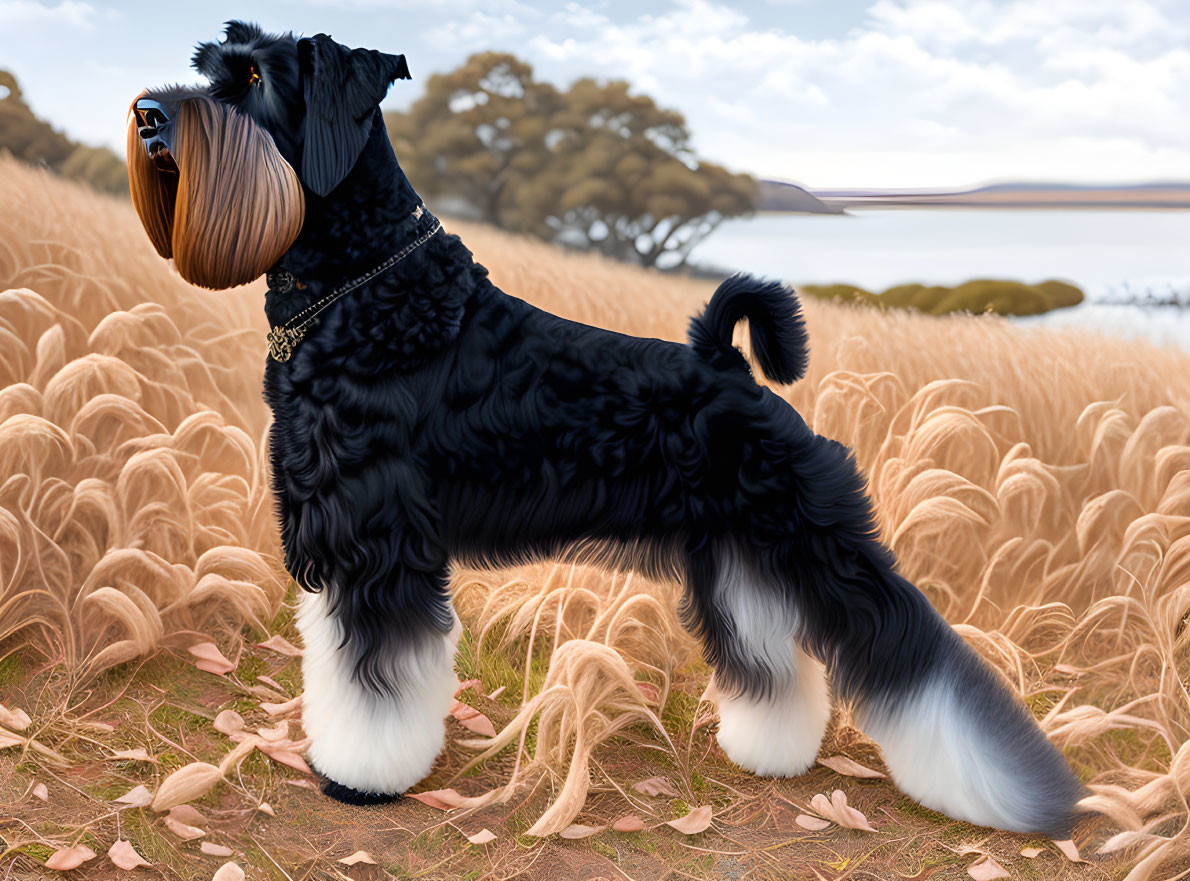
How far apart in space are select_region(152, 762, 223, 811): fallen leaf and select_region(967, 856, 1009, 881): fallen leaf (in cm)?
255

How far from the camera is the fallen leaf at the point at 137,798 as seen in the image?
3140 mm

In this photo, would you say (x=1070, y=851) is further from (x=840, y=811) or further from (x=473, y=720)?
(x=473, y=720)

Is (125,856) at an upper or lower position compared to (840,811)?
lower

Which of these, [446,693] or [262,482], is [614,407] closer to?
[446,693]

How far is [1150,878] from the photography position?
2896 mm

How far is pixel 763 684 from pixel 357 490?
1.61 m

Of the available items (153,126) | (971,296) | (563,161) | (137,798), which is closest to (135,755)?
(137,798)

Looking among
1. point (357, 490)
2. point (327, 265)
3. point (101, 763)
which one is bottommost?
point (101, 763)

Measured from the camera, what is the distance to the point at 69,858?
2.86 meters

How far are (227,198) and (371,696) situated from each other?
5.44 feet

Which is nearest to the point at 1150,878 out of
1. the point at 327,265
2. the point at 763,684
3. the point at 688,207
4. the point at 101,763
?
the point at 763,684

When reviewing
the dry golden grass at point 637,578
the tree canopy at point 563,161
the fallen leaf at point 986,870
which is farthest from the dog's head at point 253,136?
the tree canopy at point 563,161

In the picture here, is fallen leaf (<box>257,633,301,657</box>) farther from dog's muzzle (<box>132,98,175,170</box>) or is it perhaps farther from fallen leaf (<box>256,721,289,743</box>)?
dog's muzzle (<box>132,98,175,170</box>)

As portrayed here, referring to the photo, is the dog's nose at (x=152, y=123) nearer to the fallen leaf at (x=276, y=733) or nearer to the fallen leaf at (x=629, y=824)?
the fallen leaf at (x=276, y=733)
